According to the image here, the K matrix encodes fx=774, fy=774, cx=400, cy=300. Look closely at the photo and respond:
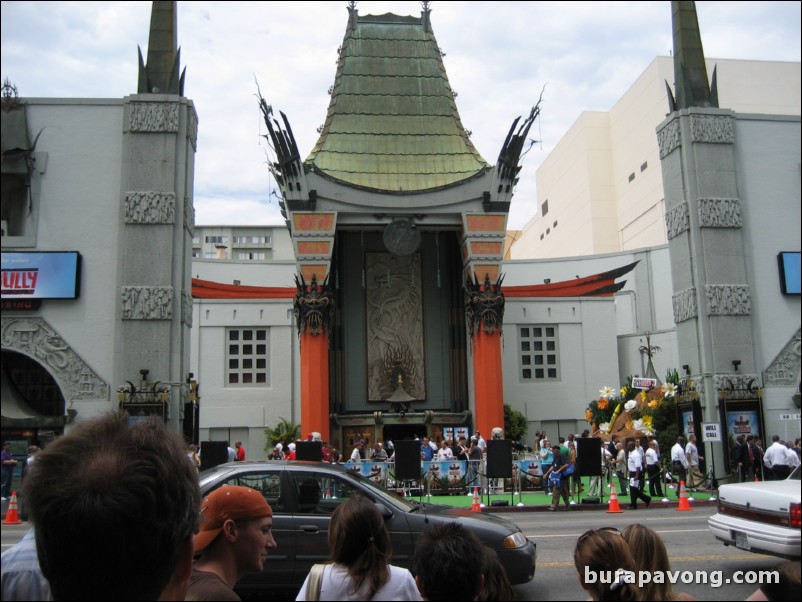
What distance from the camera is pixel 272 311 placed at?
122 ft

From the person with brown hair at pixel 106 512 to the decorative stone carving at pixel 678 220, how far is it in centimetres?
2557

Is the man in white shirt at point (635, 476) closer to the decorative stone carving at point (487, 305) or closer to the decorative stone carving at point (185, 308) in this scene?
the decorative stone carving at point (185, 308)

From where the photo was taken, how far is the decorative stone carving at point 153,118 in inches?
914

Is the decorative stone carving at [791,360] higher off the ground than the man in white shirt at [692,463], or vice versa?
the decorative stone carving at [791,360]

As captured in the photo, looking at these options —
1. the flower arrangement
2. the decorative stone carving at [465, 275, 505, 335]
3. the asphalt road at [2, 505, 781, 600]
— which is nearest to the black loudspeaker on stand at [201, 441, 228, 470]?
the asphalt road at [2, 505, 781, 600]

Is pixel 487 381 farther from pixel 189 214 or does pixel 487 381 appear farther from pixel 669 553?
pixel 669 553

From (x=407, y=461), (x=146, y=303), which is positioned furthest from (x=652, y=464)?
(x=146, y=303)

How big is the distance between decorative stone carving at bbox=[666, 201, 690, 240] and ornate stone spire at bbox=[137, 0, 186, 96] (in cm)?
1647

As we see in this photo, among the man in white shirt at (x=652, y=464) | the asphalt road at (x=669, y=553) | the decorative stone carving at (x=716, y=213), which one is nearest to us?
the asphalt road at (x=669, y=553)

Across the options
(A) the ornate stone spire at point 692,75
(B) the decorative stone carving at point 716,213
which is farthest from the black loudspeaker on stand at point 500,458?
(A) the ornate stone spire at point 692,75

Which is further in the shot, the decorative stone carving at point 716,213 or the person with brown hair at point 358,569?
the decorative stone carving at point 716,213

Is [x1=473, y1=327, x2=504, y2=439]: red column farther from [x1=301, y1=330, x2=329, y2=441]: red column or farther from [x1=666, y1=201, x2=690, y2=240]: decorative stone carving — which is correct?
[x1=666, y1=201, x2=690, y2=240]: decorative stone carving

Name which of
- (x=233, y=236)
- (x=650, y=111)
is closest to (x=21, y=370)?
(x=650, y=111)

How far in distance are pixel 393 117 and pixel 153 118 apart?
15.8 meters
